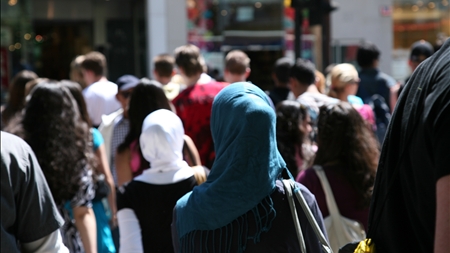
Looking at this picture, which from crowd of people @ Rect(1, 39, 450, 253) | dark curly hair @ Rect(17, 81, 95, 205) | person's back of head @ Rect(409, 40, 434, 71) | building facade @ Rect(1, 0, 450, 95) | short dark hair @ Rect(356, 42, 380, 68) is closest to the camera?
crowd of people @ Rect(1, 39, 450, 253)

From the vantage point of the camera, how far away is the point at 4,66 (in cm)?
1572

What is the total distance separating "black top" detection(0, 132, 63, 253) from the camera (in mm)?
2619

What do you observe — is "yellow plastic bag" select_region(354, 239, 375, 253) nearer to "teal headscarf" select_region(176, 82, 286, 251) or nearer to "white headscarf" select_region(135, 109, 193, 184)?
"teal headscarf" select_region(176, 82, 286, 251)

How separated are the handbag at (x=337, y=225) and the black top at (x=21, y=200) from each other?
1791 millimetres

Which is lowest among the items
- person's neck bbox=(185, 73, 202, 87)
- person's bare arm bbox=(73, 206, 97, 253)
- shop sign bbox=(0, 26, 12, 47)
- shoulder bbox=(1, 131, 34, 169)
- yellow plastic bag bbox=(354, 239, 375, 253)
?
person's bare arm bbox=(73, 206, 97, 253)

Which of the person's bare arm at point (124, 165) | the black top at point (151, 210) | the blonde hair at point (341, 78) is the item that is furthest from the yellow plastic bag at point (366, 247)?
the blonde hair at point (341, 78)

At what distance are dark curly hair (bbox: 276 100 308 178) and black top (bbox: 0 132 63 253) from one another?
2532 millimetres

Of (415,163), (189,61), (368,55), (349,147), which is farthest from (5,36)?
(415,163)

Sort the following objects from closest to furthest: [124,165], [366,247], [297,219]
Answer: [366,247], [297,219], [124,165]

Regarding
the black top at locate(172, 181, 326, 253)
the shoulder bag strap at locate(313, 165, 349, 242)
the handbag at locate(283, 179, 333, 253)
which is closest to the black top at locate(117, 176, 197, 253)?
the shoulder bag strap at locate(313, 165, 349, 242)

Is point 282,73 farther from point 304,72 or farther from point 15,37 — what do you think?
point 15,37

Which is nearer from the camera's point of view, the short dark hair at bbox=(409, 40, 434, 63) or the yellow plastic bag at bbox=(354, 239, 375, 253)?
the yellow plastic bag at bbox=(354, 239, 375, 253)

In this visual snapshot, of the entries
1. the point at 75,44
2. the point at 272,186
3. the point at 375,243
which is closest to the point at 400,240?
the point at 375,243

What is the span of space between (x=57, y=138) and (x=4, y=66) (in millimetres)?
11848
